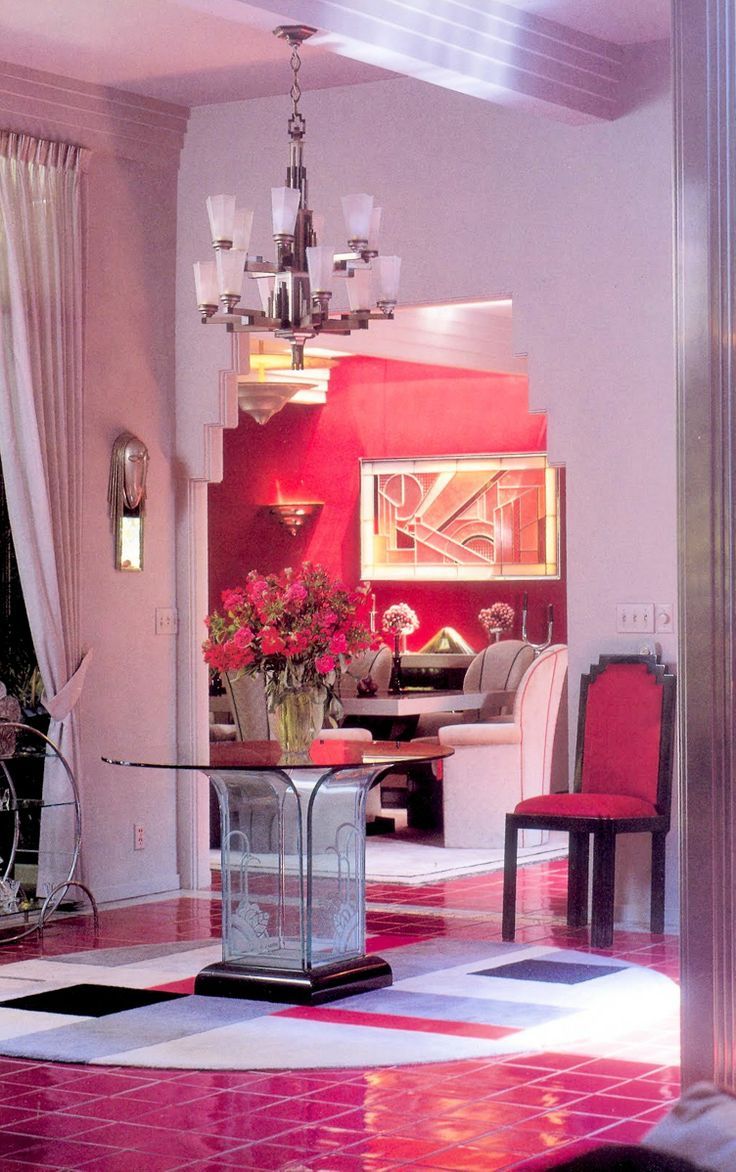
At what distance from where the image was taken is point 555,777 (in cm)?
1155

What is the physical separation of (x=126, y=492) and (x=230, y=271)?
2097 mm

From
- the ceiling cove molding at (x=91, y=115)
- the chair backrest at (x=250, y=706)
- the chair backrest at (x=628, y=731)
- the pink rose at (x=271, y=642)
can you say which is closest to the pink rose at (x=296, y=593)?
the pink rose at (x=271, y=642)

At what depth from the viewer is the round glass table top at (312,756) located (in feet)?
17.7

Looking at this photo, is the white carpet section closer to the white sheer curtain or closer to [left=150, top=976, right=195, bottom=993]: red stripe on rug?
the white sheer curtain

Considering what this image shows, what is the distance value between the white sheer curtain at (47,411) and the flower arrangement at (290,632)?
184 centimetres

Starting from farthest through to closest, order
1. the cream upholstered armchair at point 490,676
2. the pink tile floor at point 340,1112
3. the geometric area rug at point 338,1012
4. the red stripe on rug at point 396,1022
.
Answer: the cream upholstered armchair at point 490,676 → the red stripe on rug at point 396,1022 → the geometric area rug at point 338,1012 → the pink tile floor at point 340,1112

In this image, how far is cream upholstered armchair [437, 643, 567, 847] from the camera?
9609mm

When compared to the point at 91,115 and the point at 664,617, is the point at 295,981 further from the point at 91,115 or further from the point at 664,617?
the point at 91,115

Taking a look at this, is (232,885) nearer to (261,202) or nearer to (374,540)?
(261,202)

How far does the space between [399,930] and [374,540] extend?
609cm

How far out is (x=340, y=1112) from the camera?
445 cm

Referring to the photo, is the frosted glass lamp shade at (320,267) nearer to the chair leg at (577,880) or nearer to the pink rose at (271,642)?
the pink rose at (271,642)

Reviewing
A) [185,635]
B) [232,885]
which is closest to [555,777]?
[185,635]

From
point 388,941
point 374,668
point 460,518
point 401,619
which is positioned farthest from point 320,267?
point 460,518
